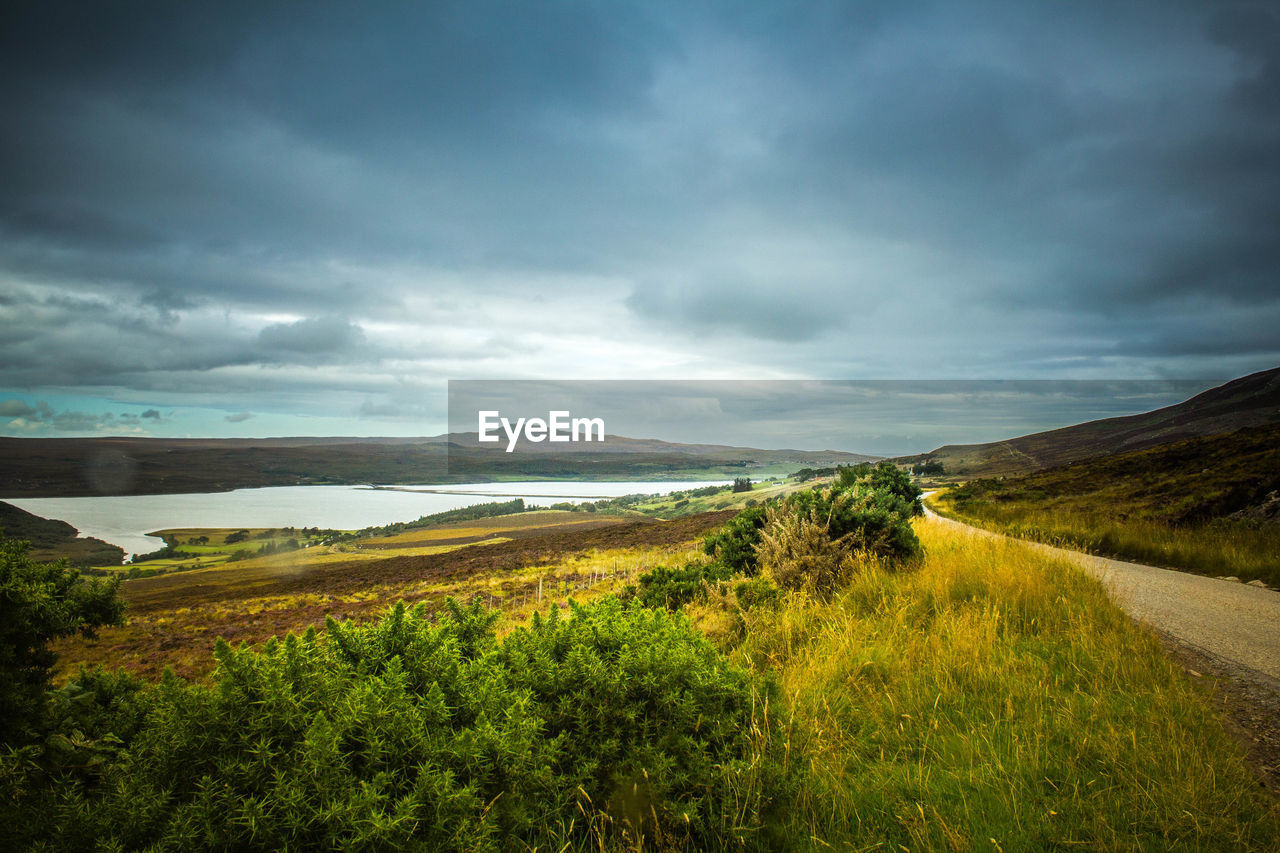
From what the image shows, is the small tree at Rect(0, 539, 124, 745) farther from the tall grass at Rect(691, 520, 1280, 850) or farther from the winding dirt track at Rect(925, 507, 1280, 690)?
the winding dirt track at Rect(925, 507, 1280, 690)

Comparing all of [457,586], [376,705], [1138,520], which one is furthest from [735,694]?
[457,586]

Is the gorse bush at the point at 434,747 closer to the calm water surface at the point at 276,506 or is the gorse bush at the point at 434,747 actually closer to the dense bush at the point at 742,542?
the dense bush at the point at 742,542

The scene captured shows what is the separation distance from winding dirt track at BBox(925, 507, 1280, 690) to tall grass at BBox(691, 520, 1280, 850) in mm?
774

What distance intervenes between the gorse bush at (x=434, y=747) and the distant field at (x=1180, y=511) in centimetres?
1085

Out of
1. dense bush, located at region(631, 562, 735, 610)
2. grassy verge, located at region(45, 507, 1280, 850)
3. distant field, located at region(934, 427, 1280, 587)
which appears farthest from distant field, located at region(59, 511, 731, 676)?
distant field, located at region(934, 427, 1280, 587)

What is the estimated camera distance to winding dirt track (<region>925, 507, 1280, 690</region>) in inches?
199

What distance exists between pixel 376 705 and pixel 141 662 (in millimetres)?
24647

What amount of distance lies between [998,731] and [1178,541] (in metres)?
13.0

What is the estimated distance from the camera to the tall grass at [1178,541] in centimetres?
977

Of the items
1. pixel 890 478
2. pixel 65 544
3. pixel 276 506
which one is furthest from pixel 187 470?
pixel 890 478

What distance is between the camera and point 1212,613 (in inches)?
266

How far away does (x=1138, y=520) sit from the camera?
14.5m

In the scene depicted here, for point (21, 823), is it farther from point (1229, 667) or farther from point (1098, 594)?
point (1098, 594)

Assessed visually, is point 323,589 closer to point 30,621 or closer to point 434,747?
point 30,621
